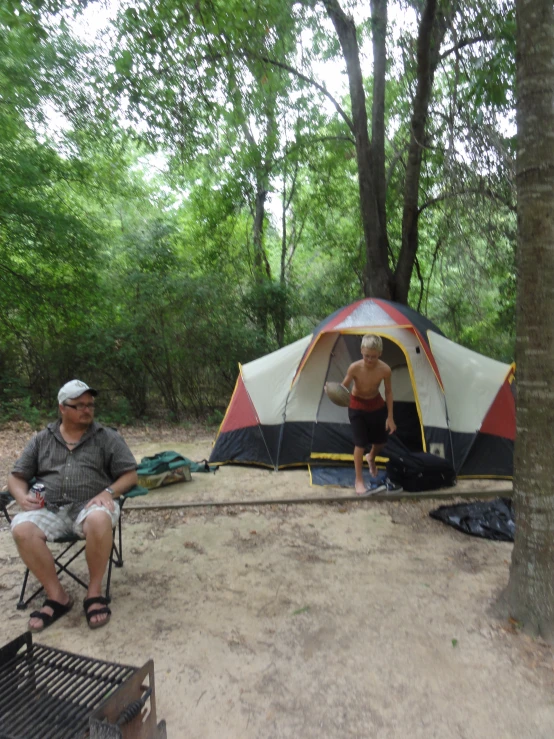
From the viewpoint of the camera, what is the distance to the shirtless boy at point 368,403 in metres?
4.43

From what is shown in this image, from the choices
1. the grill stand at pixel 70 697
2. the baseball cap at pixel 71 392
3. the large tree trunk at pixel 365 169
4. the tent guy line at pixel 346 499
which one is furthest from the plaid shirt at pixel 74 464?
the large tree trunk at pixel 365 169

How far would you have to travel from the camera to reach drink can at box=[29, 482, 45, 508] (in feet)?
8.39

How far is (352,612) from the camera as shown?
2510mm

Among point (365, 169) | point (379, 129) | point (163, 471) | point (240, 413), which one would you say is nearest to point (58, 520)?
point (163, 471)

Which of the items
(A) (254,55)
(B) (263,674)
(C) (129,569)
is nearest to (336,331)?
(A) (254,55)

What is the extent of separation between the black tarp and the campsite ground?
9 centimetres

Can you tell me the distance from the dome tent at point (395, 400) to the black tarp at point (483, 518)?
3.32 feet

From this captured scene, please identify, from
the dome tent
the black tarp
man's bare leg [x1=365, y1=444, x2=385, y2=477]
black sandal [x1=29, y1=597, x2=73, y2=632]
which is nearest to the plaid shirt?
black sandal [x1=29, y1=597, x2=73, y2=632]

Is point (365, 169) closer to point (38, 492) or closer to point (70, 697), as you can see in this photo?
point (38, 492)

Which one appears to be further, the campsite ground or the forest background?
the forest background

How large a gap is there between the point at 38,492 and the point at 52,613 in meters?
0.57

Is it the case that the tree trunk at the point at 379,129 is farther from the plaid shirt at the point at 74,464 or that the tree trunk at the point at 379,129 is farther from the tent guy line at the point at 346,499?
the plaid shirt at the point at 74,464

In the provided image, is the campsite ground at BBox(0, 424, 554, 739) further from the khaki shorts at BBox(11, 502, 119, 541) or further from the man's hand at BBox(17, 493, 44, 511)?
the man's hand at BBox(17, 493, 44, 511)

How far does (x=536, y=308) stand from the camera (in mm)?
2268
